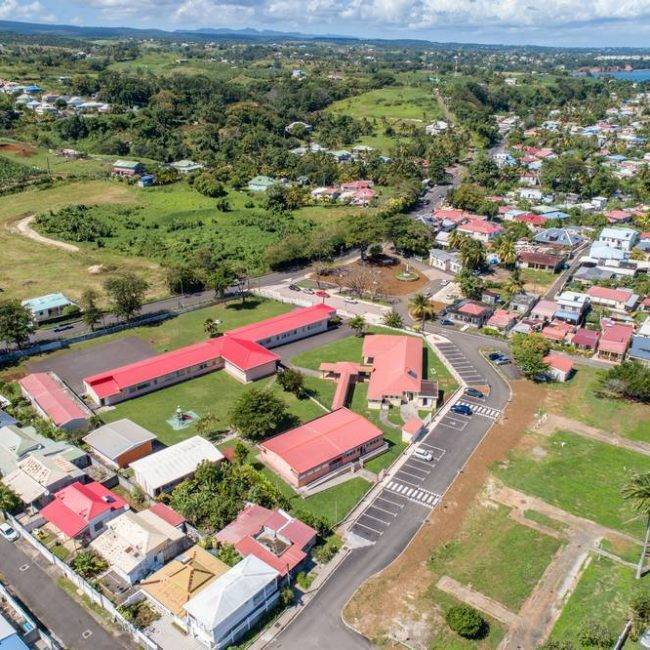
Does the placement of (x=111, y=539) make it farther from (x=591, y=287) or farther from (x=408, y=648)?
(x=591, y=287)

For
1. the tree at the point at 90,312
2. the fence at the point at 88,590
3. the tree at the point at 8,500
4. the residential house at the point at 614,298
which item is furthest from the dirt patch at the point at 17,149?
the residential house at the point at 614,298

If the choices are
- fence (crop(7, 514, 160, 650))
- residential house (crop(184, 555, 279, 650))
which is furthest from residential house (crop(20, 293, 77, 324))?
residential house (crop(184, 555, 279, 650))

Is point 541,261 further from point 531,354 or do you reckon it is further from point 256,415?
point 256,415

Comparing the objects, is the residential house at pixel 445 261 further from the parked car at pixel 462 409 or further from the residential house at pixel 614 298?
the parked car at pixel 462 409

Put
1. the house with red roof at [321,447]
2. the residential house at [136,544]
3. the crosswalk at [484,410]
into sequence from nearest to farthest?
the residential house at [136,544] → the house with red roof at [321,447] → the crosswalk at [484,410]

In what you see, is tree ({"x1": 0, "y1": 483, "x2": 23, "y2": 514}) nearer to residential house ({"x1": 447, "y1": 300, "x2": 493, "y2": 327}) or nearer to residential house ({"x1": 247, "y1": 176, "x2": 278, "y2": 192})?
residential house ({"x1": 447, "y1": 300, "x2": 493, "y2": 327})

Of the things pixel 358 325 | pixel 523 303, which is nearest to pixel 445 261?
pixel 523 303
